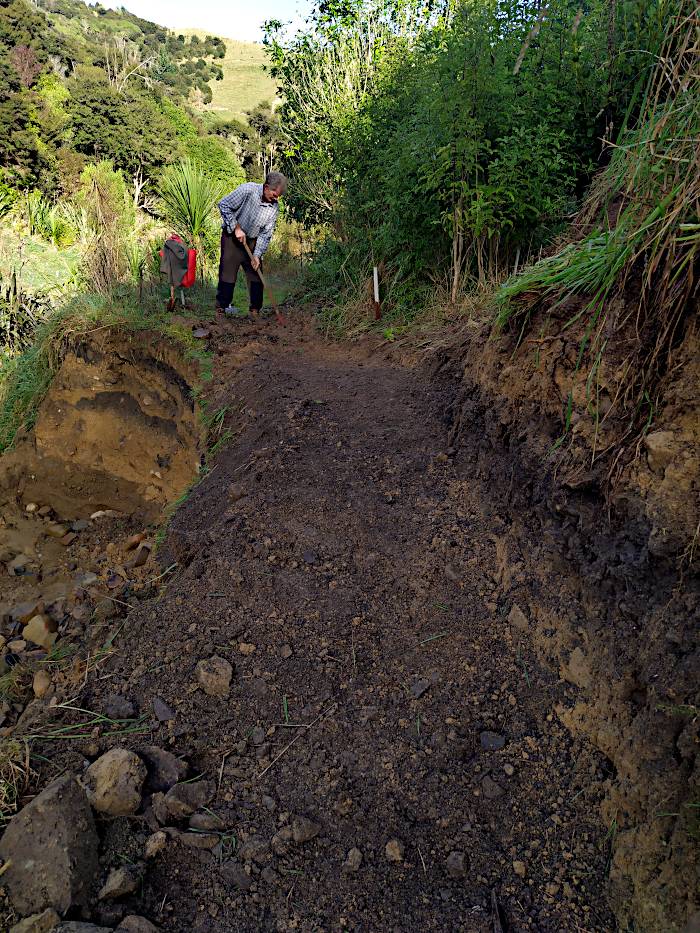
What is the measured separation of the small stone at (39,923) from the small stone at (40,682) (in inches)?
61.3

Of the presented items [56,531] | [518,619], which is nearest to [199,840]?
[518,619]

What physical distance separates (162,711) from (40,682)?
1224 millimetres

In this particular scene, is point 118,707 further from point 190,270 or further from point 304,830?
point 190,270

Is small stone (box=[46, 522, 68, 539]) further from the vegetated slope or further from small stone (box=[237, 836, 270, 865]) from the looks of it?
the vegetated slope

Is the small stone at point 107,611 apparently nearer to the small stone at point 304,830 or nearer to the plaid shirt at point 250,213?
the small stone at point 304,830

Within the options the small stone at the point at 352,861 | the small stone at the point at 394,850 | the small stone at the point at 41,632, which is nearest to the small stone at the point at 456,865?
the small stone at the point at 394,850

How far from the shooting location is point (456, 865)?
1.74 metres

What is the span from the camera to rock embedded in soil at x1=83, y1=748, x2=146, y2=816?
1.97 meters

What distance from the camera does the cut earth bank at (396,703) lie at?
1679mm

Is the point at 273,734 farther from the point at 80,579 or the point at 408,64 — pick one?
the point at 408,64

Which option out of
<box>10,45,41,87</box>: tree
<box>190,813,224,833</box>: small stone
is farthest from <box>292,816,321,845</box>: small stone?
<box>10,45,41,87</box>: tree

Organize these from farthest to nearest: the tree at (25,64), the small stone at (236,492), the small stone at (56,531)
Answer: the tree at (25,64) < the small stone at (56,531) < the small stone at (236,492)

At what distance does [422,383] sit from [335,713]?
2257 mm

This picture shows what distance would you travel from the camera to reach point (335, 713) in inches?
87.4
